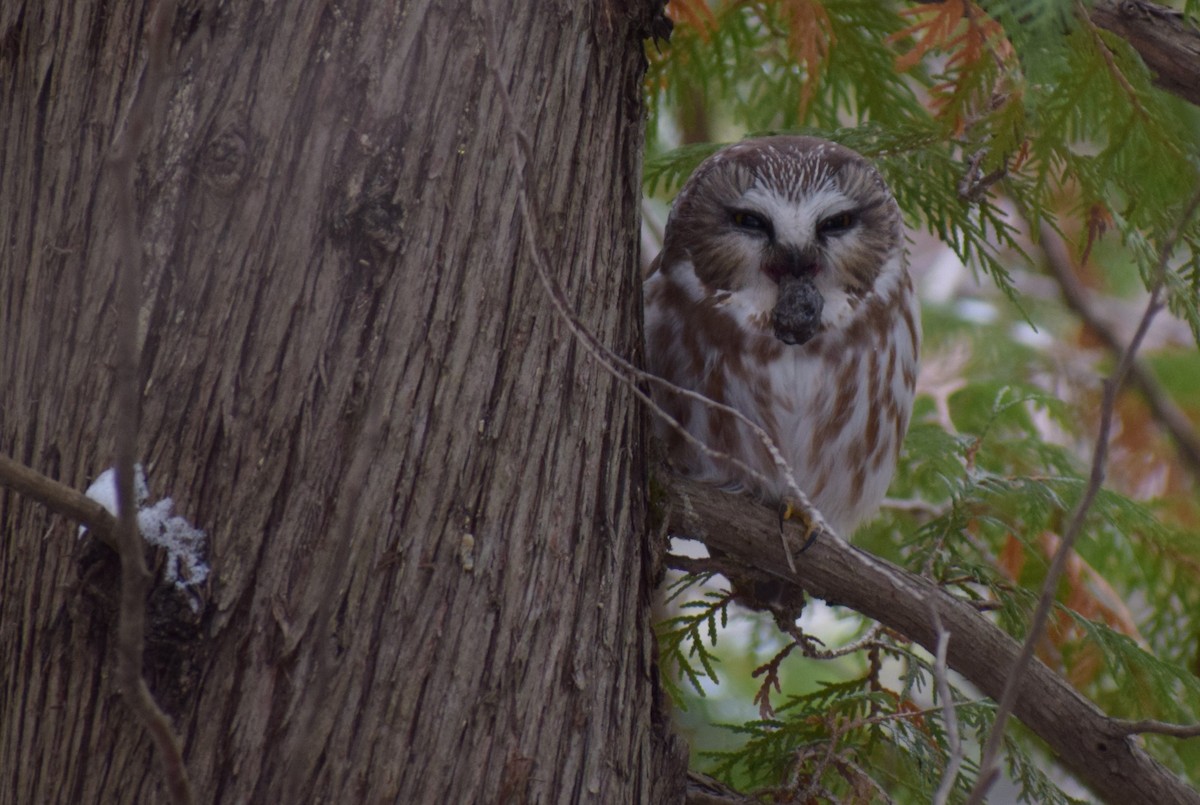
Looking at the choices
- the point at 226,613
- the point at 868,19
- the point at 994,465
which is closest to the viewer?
the point at 226,613

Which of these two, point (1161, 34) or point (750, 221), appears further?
point (750, 221)

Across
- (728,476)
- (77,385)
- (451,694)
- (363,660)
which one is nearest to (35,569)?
(77,385)

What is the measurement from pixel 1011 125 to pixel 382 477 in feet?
4.31

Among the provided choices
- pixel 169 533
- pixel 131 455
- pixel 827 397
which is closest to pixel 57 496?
pixel 169 533

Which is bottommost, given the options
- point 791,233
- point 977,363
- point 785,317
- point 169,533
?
point 169,533

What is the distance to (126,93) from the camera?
197cm

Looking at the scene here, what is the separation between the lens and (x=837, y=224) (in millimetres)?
2984

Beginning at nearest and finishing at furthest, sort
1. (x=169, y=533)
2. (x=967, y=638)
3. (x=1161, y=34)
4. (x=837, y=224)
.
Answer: (x=169, y=533) → (x=967, y=638) → (x=1161, y=34) → (x=837, y=224)

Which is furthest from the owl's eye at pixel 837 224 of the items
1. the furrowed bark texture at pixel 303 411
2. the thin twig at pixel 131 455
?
the thin twig at pixel 131 455

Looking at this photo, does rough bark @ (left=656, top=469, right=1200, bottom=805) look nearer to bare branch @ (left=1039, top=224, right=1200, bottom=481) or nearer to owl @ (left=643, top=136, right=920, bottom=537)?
owl @ (left=643, top=136, right=920, bottom=537)

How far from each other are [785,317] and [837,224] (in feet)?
0.91

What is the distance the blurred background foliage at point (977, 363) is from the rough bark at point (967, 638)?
0.13m

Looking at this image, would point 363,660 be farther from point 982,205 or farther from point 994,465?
point 994,465

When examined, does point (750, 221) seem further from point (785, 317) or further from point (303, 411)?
point (303, 411)
